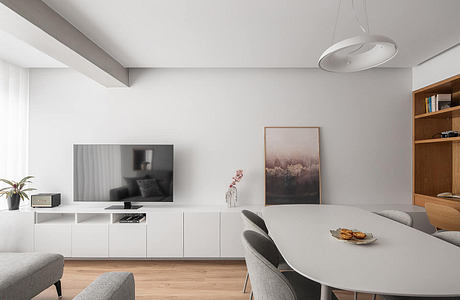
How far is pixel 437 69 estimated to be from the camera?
11.2 feet

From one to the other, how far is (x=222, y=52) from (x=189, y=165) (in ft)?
5.15

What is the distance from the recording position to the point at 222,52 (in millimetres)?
3240

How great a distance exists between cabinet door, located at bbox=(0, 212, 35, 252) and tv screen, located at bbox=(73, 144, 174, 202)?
579 millimetres

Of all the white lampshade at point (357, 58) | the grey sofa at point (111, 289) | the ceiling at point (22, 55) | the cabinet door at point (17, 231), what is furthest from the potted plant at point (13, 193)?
the white lampshade at point (357, 58)

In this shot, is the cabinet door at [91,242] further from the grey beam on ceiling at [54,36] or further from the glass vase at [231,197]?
the grey beam on ceiling at [54,36]

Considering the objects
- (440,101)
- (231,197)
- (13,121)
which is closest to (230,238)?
(231,197)

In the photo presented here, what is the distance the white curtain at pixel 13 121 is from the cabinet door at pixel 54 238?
28.4 inches

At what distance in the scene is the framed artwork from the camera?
3.86m

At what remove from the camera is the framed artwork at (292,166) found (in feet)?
12.7

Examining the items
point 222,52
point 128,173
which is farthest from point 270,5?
point 128,173

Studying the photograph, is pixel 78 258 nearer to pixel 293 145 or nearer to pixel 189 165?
pixel 189 165

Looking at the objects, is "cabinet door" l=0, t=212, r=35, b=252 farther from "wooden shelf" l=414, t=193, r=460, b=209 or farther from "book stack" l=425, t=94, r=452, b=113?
"book stack" l=425, t=94, r=452, b=113

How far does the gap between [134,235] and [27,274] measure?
1345 millimetres

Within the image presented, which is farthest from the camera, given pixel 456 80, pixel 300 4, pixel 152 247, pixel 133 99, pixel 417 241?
pixel 133 99
